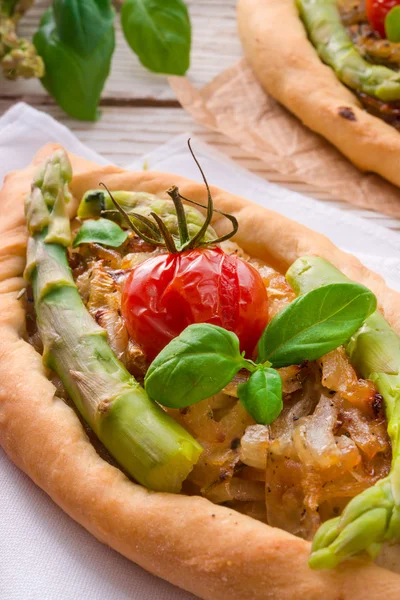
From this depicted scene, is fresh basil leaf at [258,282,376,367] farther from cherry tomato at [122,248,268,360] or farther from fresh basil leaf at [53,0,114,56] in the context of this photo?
fresh basil leaf at [53,0,114,56]

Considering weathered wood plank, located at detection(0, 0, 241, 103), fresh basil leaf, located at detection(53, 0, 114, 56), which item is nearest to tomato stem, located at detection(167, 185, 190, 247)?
fresh basil leaf, located at detection(53, 0, 114, 56)

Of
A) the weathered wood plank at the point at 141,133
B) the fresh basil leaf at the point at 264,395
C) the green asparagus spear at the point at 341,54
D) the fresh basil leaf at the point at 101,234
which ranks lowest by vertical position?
the weathered wood plank at the point at 141,133

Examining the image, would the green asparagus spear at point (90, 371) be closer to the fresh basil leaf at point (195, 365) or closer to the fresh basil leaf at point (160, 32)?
the fresh basil leaf at point (195, 365)

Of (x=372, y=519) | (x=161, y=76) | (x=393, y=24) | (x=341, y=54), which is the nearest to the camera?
(x=372, y=519)

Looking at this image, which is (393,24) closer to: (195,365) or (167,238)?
(167,238)

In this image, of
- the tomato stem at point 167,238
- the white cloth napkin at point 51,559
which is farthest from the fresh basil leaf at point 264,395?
the white cloth napkin at point 51,559

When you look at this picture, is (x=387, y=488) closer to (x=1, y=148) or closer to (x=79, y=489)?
(x=79, y=489)

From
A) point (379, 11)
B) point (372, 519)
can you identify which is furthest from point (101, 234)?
point (379, 11)
